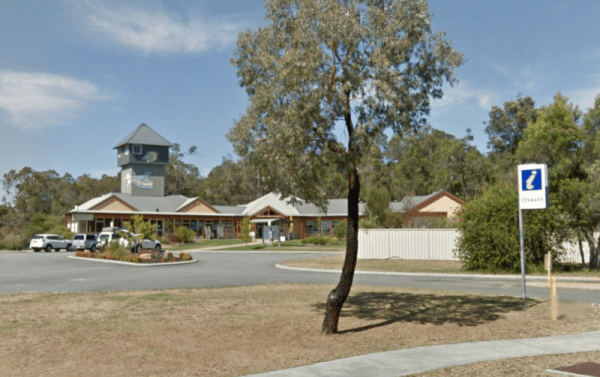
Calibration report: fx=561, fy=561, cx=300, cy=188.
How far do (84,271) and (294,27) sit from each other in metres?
18.6

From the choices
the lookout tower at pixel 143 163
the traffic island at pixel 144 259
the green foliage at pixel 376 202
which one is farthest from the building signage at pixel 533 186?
the lookout tower at pixel 143 163

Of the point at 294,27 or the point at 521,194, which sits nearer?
the point at 294,27

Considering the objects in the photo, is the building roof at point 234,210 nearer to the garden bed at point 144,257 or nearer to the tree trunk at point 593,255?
Result: the garden bed at point 144,257

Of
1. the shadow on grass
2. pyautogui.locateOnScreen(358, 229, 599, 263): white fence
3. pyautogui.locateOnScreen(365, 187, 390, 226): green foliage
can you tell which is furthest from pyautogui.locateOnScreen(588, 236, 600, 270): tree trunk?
pyautogui.locateOnScreen(365, 187, 390, 226): green foliage

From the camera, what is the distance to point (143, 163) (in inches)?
2724

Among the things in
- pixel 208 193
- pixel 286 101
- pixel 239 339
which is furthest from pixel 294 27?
pixel 208 193

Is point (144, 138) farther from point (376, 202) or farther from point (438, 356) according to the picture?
point (438, 356)

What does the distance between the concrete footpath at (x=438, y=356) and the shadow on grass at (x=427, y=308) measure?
1.87 metres

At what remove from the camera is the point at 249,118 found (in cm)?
1071

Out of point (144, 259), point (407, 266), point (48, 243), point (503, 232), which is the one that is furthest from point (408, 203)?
point (48, 243)

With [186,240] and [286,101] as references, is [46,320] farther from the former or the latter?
[186,240]

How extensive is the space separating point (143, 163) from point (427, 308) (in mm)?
60660

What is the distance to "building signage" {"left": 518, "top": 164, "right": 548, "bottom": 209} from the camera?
12.9 m

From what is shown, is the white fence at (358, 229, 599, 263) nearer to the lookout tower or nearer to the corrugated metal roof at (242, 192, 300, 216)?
the corrugated metal roof at (242, 192, 300, 216)
